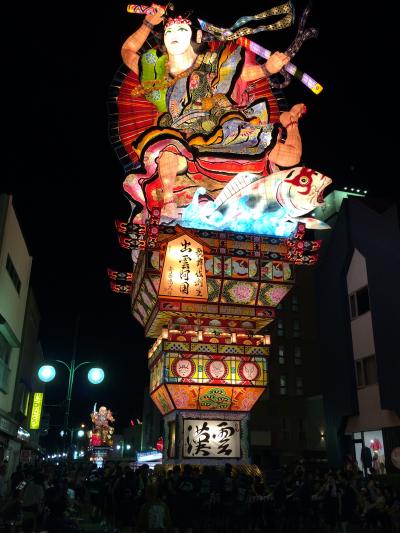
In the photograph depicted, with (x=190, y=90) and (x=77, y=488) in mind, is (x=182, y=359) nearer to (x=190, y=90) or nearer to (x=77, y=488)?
(x=77, y=488)

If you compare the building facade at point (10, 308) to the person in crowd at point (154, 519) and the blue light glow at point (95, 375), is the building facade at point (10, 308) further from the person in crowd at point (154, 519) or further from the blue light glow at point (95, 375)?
the person in crowd at point (154, 519)

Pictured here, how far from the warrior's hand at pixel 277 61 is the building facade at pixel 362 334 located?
1021 cm

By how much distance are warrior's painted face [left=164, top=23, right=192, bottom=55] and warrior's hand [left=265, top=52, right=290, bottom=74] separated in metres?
3.68

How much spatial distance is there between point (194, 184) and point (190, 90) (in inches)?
178

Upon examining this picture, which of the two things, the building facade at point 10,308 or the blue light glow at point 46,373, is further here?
the building facade at point 10,308

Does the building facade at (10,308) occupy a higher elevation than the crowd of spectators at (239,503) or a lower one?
higher

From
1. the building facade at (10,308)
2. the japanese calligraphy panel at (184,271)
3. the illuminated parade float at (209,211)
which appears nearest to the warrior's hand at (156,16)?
the illuminated parade float at (209,211)

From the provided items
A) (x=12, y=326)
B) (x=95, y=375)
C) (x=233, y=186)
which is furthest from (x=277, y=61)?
(x=12, y=326)

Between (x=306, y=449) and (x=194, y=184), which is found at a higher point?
(x=194, y=184)

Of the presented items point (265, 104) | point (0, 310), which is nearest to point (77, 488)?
point (0, 310)

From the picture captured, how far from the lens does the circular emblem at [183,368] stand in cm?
1950

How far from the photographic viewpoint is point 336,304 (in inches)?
1284

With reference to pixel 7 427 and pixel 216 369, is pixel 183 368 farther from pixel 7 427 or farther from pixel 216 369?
pixel 7 427

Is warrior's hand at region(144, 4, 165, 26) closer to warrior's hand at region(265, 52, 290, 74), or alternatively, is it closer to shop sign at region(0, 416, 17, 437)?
warrior's hand at region(265, 52, 290, 74)
